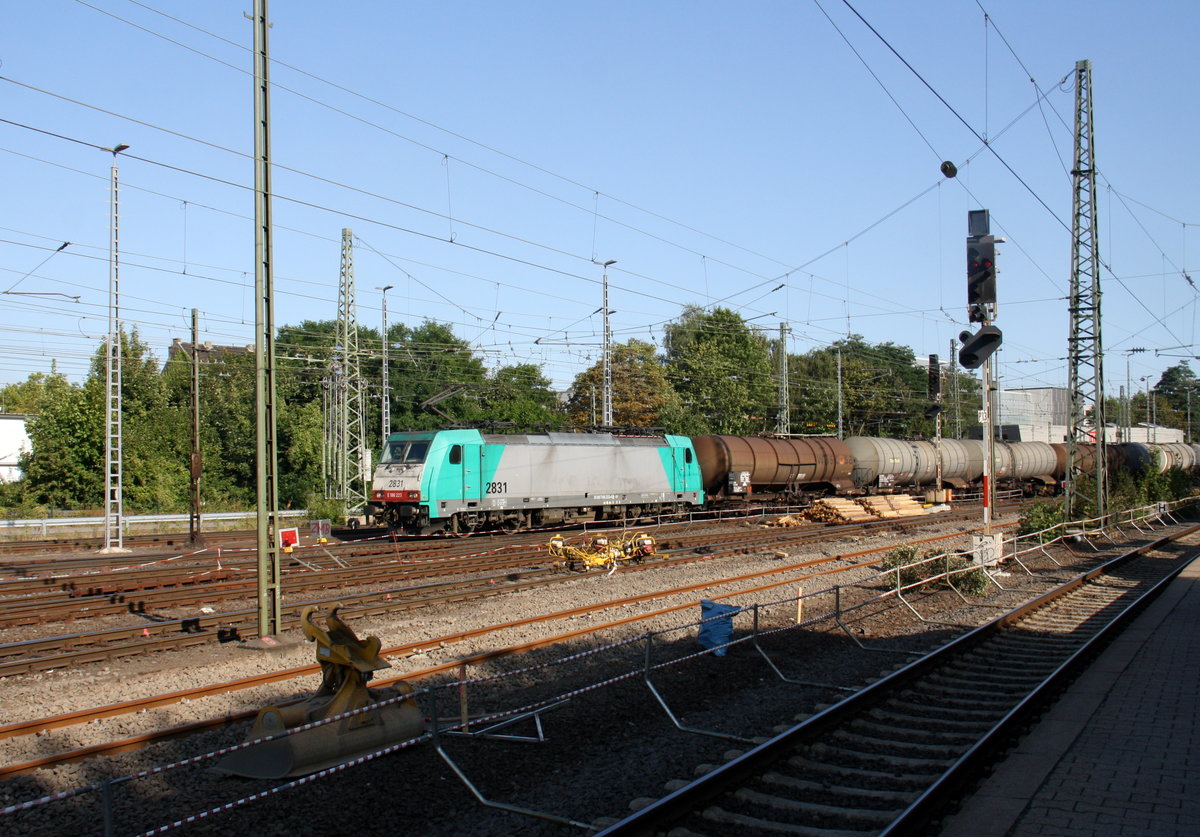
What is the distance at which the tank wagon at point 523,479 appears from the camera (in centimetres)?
2516

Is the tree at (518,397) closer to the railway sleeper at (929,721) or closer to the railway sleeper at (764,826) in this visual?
the railway sleeper at (929,721)

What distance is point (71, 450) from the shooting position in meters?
38.2

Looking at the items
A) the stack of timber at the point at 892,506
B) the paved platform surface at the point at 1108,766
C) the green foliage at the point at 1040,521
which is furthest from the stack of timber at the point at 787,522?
the paved platform surface at the point at 1108,766

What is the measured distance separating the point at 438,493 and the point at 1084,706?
1842cm

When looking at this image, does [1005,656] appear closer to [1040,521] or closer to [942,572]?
[942,572]

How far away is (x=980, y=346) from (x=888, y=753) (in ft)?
33.0

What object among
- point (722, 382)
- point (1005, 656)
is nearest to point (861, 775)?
point (1005, 656)

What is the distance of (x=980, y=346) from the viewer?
15875mm

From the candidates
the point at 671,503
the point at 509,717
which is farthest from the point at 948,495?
the point at 509,717

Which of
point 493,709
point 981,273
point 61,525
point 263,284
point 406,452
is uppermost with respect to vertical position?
point 981,273

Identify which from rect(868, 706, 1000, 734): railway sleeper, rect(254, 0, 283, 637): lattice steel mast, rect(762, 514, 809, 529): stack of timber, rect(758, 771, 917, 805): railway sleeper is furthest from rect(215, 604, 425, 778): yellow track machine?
rect(762, 514, 809, 529): stack of timber

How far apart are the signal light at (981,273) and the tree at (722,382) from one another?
118 ft

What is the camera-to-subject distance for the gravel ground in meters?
6.49

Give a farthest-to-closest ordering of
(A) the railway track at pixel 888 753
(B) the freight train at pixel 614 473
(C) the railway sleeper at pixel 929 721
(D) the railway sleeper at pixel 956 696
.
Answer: (B) the freight train at pixel 614 473 → (D) the railway sleeper at pixel 956 696 → (C) the railway sleeper at pixel 929 721 → (A) the railway track at pixel 888 753
